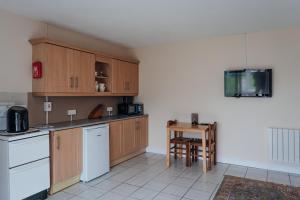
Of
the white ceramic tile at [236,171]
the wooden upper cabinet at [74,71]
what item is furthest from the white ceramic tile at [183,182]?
the wooden upper cabinet at [74,71]

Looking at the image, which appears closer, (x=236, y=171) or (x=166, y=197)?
(x=166, y=197)

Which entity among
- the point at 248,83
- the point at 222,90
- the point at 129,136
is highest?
the point at 248,83

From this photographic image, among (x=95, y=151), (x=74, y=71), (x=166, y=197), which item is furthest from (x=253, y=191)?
(x=74, y=71)

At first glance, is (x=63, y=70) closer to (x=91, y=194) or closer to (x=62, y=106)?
(x=62, y=106)

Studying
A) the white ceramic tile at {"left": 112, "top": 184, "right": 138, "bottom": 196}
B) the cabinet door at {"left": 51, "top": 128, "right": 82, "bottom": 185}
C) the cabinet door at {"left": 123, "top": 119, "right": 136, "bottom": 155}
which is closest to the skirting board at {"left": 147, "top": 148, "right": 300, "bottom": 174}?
the cabinet door at {"left": 123, "top": 119, "right": 136, "bottom": 155}

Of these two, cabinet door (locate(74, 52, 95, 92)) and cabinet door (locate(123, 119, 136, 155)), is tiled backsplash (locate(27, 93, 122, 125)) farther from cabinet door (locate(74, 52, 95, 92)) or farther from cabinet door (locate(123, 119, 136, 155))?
cabinet door (locate(123, 119, 136, 155))

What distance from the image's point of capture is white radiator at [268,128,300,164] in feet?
11.9

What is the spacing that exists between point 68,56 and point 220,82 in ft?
9.14

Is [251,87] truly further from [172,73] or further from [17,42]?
[17,42]

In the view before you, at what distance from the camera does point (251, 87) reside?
13.0 ft

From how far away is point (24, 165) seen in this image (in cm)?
257

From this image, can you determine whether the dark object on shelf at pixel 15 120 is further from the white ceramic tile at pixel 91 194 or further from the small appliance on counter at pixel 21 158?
the white ceramic tile at pixel 91 194

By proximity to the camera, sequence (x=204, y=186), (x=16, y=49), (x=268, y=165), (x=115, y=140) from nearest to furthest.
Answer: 1. (x=16, y=49)
2. (x=204, y=186)
3. (x=268, y=165)
4. (x=115, y=140)

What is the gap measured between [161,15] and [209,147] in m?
2.36
